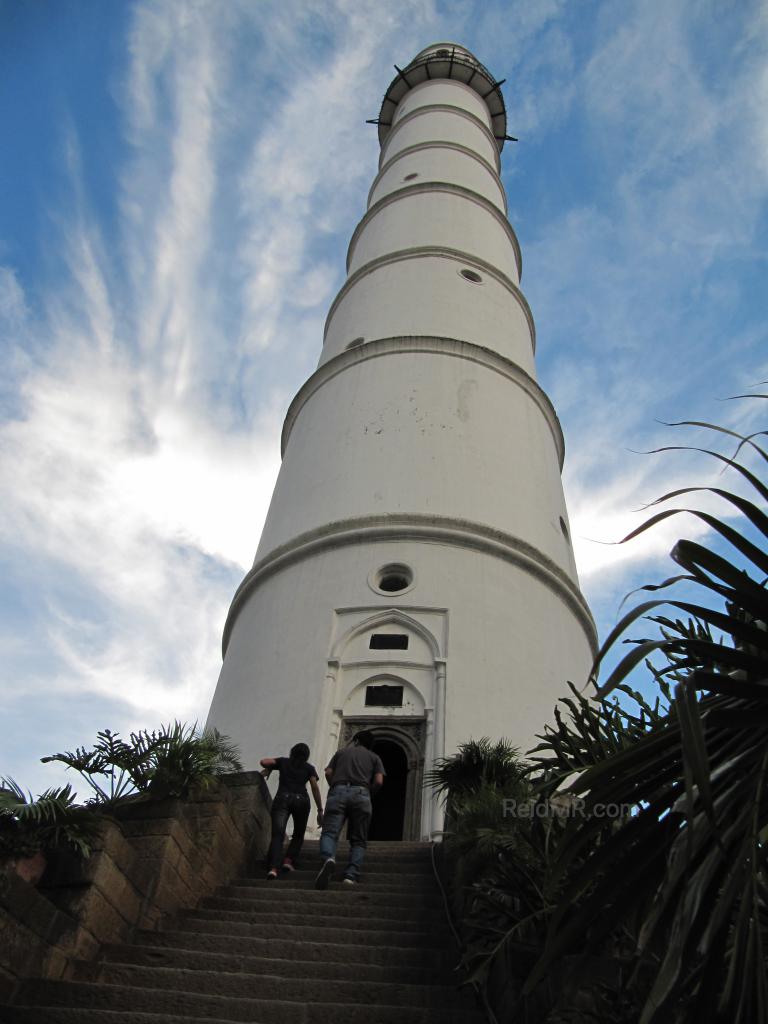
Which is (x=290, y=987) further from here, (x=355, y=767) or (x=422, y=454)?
(x=422, y=454)

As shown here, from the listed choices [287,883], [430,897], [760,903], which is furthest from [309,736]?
[760,903]

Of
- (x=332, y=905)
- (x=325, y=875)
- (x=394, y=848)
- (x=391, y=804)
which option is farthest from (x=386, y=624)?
(x=332, y=905)

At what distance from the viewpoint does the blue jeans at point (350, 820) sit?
6957mm

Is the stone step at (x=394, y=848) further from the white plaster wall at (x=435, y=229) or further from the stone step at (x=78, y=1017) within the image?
the white plaster wall at (x=435, y=229)

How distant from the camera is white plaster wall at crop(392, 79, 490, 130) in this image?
2727cm

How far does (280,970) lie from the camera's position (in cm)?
514

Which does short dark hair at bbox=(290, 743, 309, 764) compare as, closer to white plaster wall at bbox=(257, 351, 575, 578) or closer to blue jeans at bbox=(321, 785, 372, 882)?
blue jeans at bbox=(321, 785, 372, 882)

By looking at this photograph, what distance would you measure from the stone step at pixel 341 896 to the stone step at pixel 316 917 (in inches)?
3.2

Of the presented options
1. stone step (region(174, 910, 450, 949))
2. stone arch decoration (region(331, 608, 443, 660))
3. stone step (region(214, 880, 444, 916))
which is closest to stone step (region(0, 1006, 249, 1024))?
stone step (region(174, 910, 450, 949))

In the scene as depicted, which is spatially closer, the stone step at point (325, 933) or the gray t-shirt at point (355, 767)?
the stone step at point (325, 933)

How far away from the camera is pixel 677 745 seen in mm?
3318

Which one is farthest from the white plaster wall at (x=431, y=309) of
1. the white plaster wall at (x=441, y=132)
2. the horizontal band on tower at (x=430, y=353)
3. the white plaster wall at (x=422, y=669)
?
the white plaster wall at (x=441, y=132)

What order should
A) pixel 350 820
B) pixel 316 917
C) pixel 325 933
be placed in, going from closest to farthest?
pixel 325 933, pixel 316 917, pixel 350 820

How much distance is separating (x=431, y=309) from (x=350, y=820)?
36.8ft
